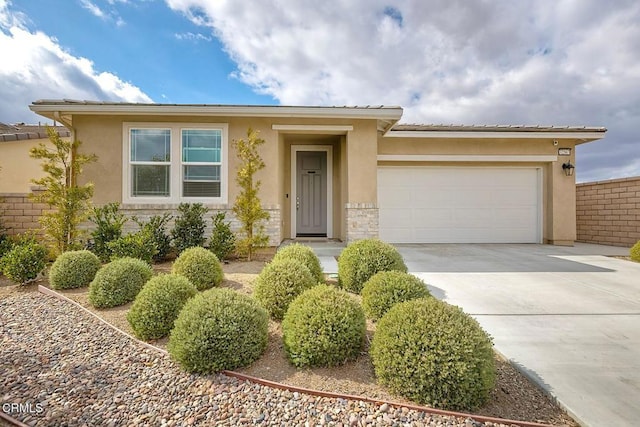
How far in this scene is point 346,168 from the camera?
24.5 feet

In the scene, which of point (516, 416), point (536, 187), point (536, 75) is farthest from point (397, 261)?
point (536, 75)

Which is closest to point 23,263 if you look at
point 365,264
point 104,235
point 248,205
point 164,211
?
point 104,235

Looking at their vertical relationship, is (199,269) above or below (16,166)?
below

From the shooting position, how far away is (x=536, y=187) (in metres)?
9.09

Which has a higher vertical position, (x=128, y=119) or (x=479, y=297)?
(x=128, y=119)

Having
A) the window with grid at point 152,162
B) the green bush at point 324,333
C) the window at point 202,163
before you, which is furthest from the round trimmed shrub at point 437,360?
the window with grid at point 152,162

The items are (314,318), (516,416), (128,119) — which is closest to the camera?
(516,416)

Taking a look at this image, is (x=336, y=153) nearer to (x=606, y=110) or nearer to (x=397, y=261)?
(x=397, y=261)

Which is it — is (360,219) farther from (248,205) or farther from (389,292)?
(389,292)

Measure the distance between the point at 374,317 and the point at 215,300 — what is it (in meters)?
1.56

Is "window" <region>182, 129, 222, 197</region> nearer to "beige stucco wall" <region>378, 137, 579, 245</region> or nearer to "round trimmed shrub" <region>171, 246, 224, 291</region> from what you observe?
"round trimmed shrub" <region>171, 246, 224, 291</region>

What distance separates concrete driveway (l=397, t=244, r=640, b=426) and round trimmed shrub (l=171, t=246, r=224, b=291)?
3.16 m

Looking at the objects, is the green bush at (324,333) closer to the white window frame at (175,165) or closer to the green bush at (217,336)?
the green bush at (217,336)

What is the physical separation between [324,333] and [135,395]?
1.46m
